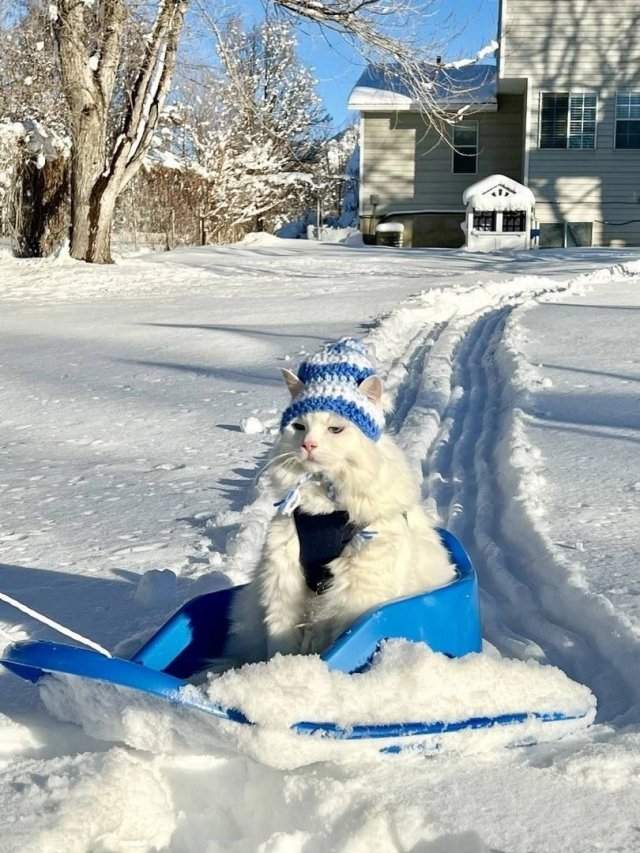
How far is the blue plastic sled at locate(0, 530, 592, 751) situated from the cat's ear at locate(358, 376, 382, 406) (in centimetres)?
61

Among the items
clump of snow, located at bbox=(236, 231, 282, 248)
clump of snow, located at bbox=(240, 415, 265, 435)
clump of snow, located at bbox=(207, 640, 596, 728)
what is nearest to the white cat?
clump of snow, located at bbox=(207, 640, 596, 728)

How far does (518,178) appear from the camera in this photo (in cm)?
2994

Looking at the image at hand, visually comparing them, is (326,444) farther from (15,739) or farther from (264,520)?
(264,520)

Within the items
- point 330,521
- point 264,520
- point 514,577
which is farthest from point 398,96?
point 330,521

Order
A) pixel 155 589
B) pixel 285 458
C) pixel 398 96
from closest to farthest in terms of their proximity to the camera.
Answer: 1. pixel 285 458
2. pixel 155 589
3. pixel 398 96

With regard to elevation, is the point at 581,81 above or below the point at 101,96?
above

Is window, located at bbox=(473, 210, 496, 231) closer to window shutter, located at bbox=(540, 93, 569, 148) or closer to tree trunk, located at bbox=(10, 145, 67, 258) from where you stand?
window shutter, located at bbox=(540, 93, 569, 148)

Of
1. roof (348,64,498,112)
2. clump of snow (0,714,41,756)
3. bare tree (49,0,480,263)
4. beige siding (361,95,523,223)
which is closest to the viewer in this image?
clump of snow (0,714,41,756)

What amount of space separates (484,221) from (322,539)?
24.8 m

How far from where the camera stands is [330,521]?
3.01 meters

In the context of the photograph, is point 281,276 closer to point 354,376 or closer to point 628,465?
point 628,465

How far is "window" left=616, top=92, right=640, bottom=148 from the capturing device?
27344 millimetres

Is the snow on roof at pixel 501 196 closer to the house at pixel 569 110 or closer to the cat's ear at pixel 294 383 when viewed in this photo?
the house at pixel 569 110

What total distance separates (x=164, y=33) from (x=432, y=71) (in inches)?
184
